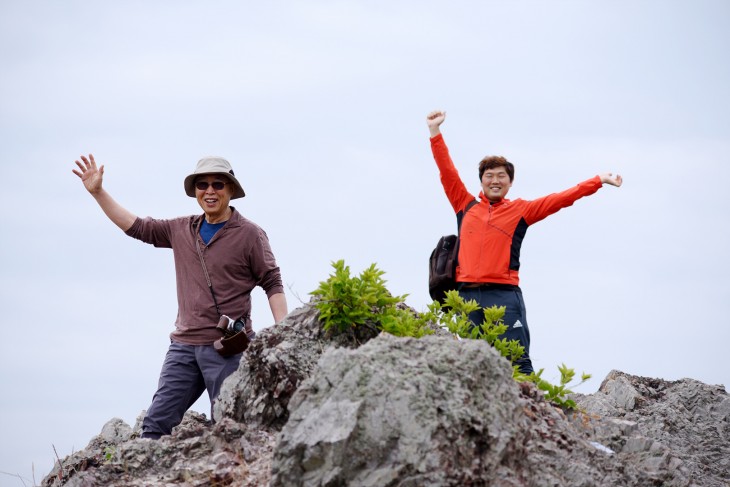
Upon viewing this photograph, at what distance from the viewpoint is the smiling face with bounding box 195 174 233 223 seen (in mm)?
9195

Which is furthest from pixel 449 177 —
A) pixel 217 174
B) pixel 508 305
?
pixel 217 174

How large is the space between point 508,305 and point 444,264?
0.96 metres

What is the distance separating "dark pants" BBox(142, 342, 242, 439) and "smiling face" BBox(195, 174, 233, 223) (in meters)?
1.50

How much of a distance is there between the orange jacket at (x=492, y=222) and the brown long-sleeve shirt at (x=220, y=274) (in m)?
2.26

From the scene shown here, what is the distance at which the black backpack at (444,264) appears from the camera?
9.73 meters

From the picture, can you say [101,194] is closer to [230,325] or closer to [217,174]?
[217,174]

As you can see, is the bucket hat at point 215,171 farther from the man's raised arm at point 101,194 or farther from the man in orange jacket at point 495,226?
the man in orange jacket at point 495,226

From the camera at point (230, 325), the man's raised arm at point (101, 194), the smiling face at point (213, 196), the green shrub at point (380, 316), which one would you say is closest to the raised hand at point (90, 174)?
the man's raised arm at point (101, 194)

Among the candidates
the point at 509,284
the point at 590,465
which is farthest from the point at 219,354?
the point at 590,465

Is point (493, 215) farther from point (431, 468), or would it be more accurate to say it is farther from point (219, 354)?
point (431, 468)

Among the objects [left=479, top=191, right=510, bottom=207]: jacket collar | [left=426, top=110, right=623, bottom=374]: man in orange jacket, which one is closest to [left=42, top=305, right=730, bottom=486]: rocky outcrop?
[left=426, top=110, right=623, bottom=374]: man in orange jacket

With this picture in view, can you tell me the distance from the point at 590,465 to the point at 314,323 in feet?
8.11

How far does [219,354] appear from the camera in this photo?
28.0 ft

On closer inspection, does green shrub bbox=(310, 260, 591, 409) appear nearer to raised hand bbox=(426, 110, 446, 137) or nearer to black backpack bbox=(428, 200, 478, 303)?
black backpack bbox=(428, 200, 478, 303)
